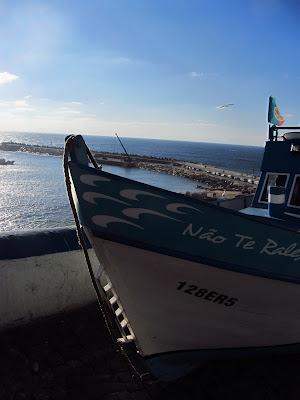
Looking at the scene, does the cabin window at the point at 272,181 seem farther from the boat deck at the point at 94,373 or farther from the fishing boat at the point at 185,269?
the boat deck at the point at 94,373

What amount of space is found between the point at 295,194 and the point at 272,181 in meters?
0.80

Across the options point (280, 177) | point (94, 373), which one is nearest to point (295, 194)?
point (280, 177)

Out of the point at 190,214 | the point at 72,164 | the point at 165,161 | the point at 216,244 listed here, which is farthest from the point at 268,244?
the point at 165,161

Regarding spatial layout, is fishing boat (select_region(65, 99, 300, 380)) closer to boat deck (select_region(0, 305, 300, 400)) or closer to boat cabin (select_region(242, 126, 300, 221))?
boat deck (select_region(0, 305, 300, 400))

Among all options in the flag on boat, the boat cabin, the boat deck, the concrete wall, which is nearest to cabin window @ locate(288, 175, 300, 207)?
the boat cabin

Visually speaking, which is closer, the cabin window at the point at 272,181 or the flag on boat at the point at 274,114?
the cabin window at the point at 272,181

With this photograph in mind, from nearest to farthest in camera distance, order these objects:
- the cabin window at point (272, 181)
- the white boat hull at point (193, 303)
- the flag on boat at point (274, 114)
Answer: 1. the white boat hull at point (193, 303)
2. the cabin window at point (272, 181)
3. the flag on boat at point (274, 114)

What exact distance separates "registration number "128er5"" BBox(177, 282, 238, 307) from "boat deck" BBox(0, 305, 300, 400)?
141cm

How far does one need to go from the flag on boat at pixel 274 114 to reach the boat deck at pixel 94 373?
5488 millimetres

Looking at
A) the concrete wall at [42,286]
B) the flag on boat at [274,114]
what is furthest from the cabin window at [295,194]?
the concrete wall at [42,286]

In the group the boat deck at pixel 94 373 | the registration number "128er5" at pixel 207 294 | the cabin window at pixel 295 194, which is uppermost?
the cabin window at pixel 295 194

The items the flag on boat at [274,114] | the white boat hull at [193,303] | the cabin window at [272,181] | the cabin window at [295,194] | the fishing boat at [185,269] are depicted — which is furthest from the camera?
the flag on boat at [274,114]

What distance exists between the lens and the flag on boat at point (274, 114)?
10.0m

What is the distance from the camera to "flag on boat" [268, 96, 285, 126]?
395 inches
